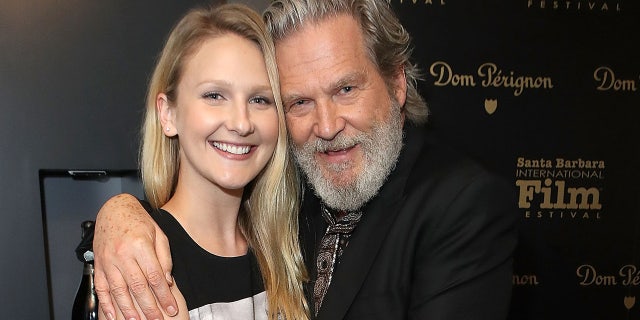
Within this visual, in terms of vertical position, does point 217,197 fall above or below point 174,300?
above

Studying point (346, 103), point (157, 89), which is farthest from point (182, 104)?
point (346, 103)

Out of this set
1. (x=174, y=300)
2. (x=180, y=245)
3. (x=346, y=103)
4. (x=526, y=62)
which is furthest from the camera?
(x=526, y=62)

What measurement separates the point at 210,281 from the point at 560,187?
73.1 inches

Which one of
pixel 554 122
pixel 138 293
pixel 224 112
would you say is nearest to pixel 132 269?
pixel 138 293

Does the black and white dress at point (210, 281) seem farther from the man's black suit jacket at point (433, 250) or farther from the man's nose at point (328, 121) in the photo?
the man's nose at point (328, 121)

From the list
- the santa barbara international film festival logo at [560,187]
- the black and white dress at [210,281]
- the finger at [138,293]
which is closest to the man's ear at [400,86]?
the black and white dress at [210,281]

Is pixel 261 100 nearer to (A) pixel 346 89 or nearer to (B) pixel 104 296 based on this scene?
(A) pixel 346 89

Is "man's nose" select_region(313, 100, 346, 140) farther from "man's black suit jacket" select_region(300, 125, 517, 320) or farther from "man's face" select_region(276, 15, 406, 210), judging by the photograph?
"man's black suit jacket" select_region(300, 125, 517, 320)

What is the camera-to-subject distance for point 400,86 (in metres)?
1.67

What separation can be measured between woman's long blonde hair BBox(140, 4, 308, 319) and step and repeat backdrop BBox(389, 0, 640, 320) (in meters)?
1.16

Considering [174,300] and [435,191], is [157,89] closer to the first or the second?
[174,300]

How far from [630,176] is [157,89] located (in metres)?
2.20

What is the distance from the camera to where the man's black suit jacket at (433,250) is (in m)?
1.25

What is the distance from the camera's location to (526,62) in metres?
2.48
